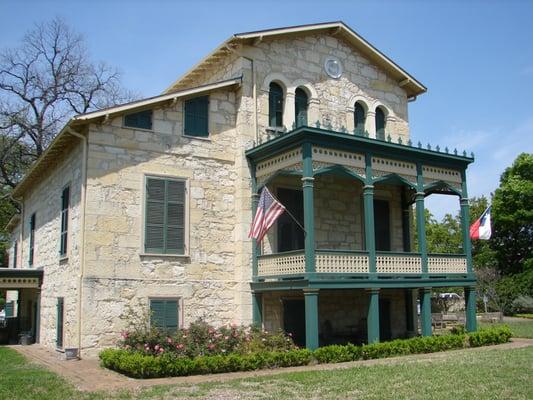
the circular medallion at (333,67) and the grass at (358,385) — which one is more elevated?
the circular medallion at (333,67)

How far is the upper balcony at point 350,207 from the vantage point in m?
15.5

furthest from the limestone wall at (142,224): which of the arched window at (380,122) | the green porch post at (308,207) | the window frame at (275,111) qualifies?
the arched window at (380,122)

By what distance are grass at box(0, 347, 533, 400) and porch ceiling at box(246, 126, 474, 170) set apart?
595cm

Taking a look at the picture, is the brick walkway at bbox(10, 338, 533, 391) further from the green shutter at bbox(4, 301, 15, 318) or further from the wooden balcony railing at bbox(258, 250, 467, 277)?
the green shutter at bbox(4, 301, 15, 318)

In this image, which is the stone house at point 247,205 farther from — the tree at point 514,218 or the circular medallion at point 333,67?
the tree at point 514,218

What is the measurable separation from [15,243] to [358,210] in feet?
64.5

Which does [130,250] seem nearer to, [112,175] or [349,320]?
[112,175]

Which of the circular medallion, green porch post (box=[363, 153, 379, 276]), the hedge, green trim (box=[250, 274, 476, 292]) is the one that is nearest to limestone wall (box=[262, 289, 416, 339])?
green trim (box=[250, 274, 476, 292])

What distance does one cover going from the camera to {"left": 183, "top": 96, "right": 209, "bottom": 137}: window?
17.1 metres

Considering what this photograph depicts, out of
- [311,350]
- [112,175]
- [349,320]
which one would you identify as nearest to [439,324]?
[349,320]

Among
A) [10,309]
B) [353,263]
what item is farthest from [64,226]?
[10,309]

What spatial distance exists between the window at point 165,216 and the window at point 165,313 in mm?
1351

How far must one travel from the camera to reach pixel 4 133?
1366 inches

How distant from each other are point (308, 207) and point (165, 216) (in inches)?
157
